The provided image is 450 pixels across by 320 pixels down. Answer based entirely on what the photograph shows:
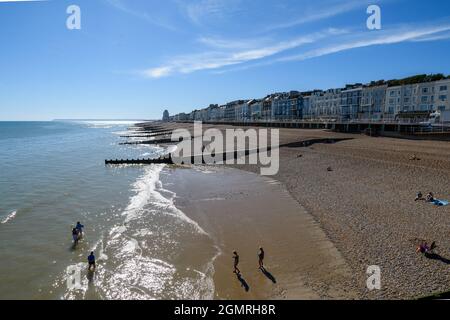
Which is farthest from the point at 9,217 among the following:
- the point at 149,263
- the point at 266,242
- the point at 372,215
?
the point at 372,215

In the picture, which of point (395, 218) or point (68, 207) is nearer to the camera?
point (395, 218)

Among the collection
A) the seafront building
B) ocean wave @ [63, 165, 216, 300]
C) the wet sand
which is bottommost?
ocean wave @ [63, 165, 216, 300]

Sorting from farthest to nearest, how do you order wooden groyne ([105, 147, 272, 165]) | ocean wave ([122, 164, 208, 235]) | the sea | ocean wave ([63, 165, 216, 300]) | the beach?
wooden groyne ([105, 147, 272, 165]) < ocean wave ([122, 164, 208, 235]) < the sea < ocean wave ([63, 165, 216, 300]) < the beach

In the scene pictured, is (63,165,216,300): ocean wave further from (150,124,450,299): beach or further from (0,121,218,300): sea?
(150,124,450,299): beach

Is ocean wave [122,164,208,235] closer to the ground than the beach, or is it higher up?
closer to the ground

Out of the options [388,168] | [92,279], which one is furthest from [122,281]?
[388,168]

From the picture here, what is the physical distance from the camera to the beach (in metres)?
10.1

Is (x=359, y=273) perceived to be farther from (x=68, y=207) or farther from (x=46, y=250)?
(x=68, y=207)

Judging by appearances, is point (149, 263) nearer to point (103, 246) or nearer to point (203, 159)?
point (103, 246)

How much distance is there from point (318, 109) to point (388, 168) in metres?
73.2

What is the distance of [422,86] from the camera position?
187ft

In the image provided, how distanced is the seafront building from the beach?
23.7 meters

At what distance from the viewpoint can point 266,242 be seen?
45.7 ft

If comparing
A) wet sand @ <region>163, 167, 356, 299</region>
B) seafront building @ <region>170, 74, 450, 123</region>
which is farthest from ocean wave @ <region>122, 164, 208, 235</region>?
seafront building @ <region>170, 74, 450, 123</region>
